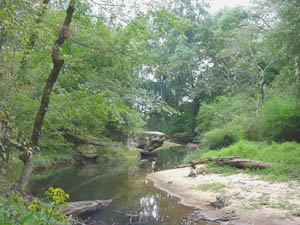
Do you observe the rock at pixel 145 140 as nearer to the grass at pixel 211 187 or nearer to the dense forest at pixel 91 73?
the dense forest at pixel 91 73

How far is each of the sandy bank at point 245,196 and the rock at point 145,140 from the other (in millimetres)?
11356

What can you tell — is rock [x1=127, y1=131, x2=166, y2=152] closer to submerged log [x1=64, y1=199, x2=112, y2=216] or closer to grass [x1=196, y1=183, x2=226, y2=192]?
grass [x1=196, y1=183, x2=226, y2=192]

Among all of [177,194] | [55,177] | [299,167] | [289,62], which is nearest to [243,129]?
[289,62]

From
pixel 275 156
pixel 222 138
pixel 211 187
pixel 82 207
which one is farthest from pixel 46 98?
pixel 222 138

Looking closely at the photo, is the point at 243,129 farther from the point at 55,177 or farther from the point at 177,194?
the point at 55,177

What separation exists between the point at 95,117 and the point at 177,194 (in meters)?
4.83

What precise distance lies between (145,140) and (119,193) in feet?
44.6

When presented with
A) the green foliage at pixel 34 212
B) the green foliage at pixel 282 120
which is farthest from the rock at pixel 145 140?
the green foliage at pixel 34 212

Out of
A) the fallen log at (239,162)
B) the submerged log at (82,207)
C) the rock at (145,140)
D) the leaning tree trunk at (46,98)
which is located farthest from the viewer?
the rock at (145,140)

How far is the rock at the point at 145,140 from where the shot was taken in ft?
74.9

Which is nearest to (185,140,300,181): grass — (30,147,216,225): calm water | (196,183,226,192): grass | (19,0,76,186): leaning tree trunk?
(196,183,226,192): grass

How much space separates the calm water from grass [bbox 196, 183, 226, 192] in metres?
1.24

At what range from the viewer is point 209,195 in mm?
8492

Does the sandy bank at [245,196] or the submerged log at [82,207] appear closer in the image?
the sandy bank at [245,196]
